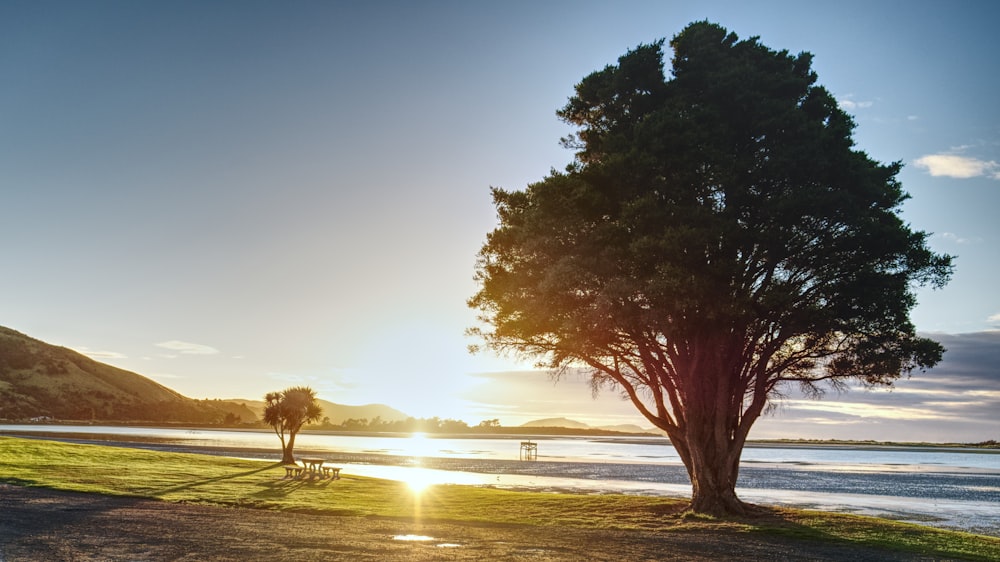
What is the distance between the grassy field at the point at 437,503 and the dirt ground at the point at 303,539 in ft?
5.94

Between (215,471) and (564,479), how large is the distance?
23894 mm

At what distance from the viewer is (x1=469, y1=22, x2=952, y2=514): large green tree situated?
83.4 ft

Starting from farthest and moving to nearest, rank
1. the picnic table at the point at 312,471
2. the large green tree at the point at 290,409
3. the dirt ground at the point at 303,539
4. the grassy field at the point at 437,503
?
the large green tree at the point at 290,409 → the picnic table at the point at 312,471 → the grassy field at the point at 437,503 → the dirt ground at the point at 303,539

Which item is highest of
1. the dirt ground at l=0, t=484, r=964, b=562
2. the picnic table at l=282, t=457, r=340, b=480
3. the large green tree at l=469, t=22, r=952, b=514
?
the large green tree at l=469, t=22, r=952, b=514

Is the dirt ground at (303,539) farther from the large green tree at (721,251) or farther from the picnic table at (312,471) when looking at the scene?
the picnic table at (312,471)

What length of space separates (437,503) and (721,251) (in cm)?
1472

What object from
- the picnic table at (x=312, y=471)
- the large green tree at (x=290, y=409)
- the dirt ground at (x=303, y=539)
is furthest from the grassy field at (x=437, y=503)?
the large green tree at (x=290, y=409)

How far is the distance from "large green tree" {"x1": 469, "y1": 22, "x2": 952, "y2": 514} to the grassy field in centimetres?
301

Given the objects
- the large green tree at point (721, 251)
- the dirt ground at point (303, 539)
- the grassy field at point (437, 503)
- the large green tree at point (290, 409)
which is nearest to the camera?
the dirt ground at point (303, 539)

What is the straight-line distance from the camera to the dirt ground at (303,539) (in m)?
14.9

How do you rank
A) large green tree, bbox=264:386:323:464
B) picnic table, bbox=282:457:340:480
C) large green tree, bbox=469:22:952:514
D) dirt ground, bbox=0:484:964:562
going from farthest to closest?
large green tree, bbox=264:386:323:464, picnic table, bbox=282:457:340:480, large green tree, bbox=469:22:952:514, dirt ground, bbox=0:484:964:562

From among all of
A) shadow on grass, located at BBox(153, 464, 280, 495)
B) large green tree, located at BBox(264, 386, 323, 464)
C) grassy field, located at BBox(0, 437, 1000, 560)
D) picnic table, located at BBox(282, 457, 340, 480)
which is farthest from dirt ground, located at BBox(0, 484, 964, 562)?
large green tree, located at BBox(264, 386, 323, 464)

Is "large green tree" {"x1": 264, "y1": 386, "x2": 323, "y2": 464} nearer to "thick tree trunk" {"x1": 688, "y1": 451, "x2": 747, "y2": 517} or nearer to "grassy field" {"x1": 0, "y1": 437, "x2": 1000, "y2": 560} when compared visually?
"grassy field" {"x1": 0, "y1": 437, "x2": 1000, "y2": 560}

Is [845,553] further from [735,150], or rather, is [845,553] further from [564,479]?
[564,479]
